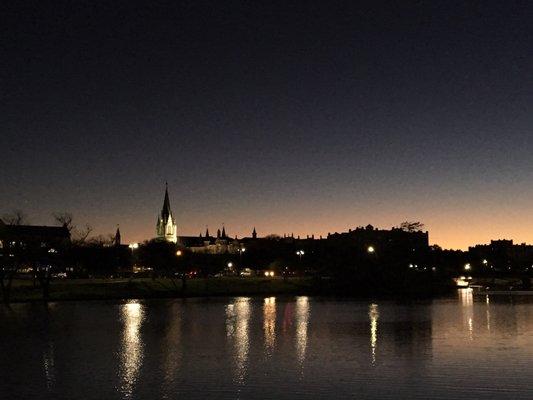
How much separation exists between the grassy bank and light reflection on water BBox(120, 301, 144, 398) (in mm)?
32401

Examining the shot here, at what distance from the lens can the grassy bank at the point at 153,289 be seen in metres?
101

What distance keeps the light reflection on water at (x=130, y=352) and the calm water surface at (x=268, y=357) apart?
70 millimetres

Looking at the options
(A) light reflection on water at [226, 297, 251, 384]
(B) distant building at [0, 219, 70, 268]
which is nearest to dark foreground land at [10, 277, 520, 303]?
(B) distant building at [0, 219, 70, 268]

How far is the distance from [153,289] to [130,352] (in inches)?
2912

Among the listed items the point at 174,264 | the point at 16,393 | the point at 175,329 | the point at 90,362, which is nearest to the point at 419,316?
the point at 175,329

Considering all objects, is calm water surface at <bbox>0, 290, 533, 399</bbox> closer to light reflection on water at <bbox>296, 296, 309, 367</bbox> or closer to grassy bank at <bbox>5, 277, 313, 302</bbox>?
light reflection on water at <bbox>296, 296, 309, 367</bbox>

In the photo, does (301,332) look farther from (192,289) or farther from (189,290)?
(192,289)

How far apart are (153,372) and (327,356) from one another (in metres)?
10.3

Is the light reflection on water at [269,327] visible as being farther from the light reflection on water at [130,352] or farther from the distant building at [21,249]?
the distant building at [21,249]

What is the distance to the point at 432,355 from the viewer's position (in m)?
38.3

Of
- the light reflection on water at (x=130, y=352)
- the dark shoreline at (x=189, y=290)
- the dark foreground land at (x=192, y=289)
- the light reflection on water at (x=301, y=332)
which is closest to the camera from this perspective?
the light reflection on water at (x=130, y=352)

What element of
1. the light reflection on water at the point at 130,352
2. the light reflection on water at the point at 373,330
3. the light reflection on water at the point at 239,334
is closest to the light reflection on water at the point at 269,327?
the light reflection on water at the point at 239,334

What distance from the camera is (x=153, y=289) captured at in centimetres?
11425

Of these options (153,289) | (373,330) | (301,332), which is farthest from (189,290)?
(373,330)
